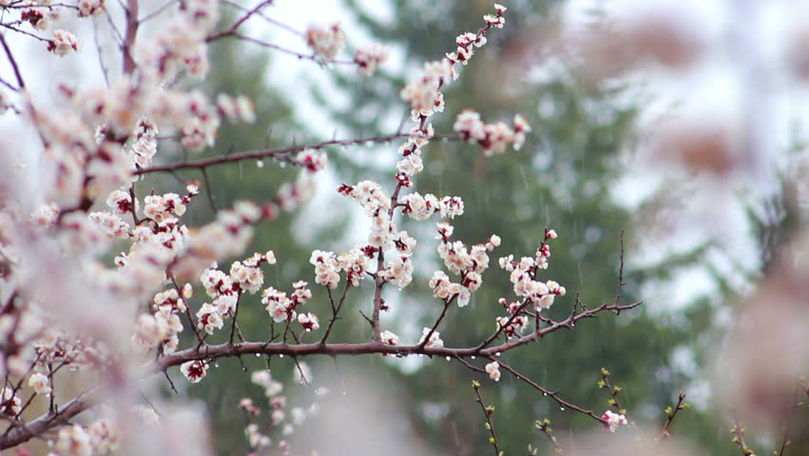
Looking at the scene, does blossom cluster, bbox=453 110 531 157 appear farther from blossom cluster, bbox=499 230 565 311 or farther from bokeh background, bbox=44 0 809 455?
bokeh background, bbox=44 0 809 455

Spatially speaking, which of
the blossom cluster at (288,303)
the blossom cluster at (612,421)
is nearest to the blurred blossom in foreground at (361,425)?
the blossom cluster at (288,303)

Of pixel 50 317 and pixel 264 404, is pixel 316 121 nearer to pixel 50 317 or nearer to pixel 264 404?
pixel 264 404

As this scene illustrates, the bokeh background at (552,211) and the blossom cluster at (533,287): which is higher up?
the bokeh background at (552,211)

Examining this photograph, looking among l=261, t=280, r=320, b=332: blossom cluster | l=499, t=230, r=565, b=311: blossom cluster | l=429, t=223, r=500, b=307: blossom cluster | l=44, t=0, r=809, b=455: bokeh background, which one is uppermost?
l=44, t=0, r=809, b=455: bokeh background

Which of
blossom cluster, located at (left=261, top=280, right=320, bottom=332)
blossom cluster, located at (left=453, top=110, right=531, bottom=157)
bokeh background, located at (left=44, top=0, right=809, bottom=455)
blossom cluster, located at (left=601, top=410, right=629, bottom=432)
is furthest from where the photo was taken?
bokeh background, located at (left=44, top=0, right=809, bottom=455)

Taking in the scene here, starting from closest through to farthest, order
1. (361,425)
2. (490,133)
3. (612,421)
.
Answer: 1. (490,133)
2. (612,421)
3. (361,425)

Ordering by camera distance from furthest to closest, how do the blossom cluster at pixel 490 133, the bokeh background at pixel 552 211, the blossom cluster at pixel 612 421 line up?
the bokeh background at pixel 552 211 < the blossom cluster at pixel 612 421 < the blossom cluster at pixel 490 133

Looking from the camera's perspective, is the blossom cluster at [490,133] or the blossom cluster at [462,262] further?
the blossom cluster at [462,262]

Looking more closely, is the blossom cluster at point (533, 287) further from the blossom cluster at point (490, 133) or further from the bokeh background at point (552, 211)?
the bokeh background at point (552, 211)

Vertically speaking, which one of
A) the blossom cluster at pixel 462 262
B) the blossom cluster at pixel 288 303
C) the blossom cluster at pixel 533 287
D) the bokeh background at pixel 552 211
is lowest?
the blossom cluster at pixel 288 303

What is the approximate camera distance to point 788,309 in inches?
285

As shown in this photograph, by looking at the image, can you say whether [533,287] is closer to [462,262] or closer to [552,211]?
[462,262]

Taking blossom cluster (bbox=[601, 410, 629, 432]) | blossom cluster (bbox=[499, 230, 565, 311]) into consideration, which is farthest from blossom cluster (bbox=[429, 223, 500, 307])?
blossom cluster (bbox=[601, 410, 629, 432])

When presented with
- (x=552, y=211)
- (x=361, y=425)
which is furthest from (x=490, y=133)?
(x=361, y=425)
